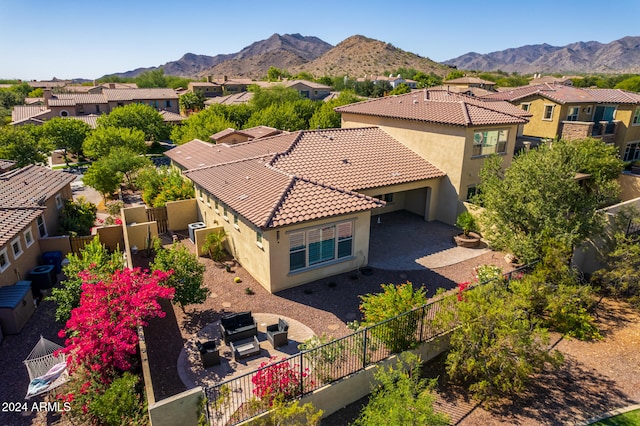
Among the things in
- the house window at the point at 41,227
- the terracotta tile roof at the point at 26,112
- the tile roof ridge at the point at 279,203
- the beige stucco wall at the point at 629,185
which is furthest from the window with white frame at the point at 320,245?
the terracotta tile roof at the point at 26,112

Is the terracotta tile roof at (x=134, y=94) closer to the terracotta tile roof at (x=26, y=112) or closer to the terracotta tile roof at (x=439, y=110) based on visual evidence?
the terracotta tile roof at (x=26, y=112)

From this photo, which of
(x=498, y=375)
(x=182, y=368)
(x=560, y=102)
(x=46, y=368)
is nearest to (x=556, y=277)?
(x=498, y=375)

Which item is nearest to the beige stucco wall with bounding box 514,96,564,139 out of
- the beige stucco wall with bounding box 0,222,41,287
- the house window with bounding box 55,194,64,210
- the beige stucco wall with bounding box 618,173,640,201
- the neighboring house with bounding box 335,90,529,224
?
the beige stucco wall with bounding box 618,173,640,201

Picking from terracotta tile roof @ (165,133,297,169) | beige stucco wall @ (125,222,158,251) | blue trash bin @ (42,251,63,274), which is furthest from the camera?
terracotta tile roof @ (165,133,297,169)

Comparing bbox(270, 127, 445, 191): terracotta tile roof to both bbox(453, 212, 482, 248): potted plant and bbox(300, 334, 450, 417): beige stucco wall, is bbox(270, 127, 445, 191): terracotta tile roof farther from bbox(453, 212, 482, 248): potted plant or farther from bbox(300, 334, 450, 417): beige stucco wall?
bbox(300, 334, 450, 417): beige stucco wall

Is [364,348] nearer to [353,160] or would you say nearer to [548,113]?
[353,160]

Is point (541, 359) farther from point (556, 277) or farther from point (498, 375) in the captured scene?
point (556, 277)

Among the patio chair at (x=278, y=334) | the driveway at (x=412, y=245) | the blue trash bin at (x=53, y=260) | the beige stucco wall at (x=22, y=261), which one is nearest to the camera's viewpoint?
the patio chair at (x=278, y=334)
